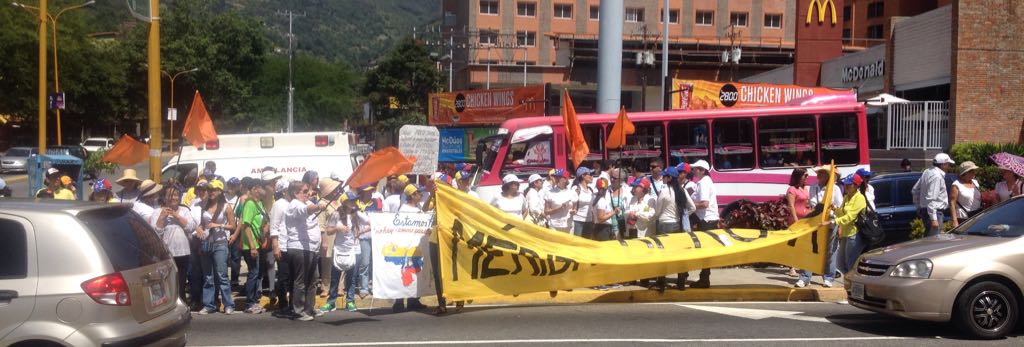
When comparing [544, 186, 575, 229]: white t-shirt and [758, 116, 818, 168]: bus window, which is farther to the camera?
[758, 116, 818, 168]: bus window

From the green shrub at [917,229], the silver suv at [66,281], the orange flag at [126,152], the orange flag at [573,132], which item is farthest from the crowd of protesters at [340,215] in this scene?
the orange flag at [126,152]

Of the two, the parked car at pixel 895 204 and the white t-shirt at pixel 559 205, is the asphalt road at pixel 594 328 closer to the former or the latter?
the white t-shirt at pixel 559 205

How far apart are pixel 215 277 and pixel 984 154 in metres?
18.1

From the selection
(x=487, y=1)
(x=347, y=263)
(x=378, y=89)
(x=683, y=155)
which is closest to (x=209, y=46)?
(x=378, y=89)

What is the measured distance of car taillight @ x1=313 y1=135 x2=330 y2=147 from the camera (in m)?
18.8

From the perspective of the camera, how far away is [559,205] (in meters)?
13.1

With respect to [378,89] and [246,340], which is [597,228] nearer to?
[246,340]

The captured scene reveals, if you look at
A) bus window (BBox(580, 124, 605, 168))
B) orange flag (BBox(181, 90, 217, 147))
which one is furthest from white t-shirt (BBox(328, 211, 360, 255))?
bus window (BBox(580, 124, 605, 168))

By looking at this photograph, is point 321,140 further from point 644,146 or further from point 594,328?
point 594,328

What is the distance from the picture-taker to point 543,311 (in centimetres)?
1114

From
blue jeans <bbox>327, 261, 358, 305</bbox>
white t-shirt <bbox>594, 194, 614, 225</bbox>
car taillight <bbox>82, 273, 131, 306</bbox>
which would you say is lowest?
blue jeans <bbox>327, 261, 358, 305</bbox>

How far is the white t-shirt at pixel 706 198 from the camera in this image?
42.6 feet

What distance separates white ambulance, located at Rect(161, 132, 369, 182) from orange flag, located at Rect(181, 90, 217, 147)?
3.95 feet

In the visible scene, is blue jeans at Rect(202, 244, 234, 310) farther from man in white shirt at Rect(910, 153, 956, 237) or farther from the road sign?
man in white shirt at Rect(910, 153, 956, 237)
